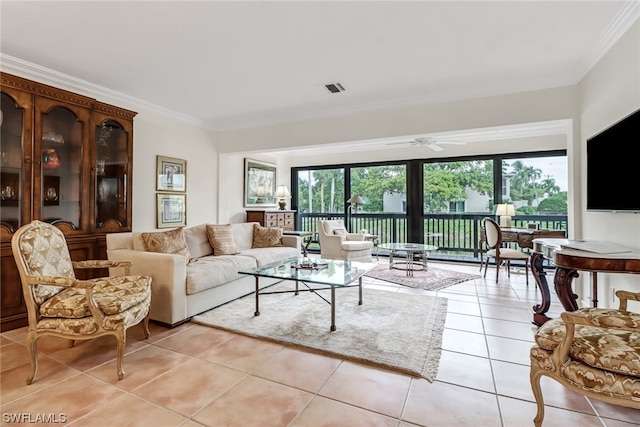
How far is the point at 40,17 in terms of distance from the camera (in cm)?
224

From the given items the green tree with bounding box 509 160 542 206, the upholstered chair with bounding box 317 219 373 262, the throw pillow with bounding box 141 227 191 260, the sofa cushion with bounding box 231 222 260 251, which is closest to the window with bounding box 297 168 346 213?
the upholstered chair with bounding box 317 219 373 262

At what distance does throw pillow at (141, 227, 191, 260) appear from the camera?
3148 millimetres

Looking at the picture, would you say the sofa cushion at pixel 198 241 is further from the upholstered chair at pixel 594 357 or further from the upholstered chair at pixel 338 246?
the upholstered chair at pixel 594 357

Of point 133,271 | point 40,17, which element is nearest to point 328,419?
point 133,271

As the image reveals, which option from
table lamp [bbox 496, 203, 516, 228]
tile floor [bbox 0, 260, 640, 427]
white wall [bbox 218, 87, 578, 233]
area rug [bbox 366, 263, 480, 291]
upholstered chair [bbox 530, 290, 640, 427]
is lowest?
tile floor [bbox 0, 260, 640, 427]

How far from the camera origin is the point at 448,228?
614 cm

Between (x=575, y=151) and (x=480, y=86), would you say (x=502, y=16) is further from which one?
(x=575, y=151)

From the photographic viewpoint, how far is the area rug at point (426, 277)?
4.18 meters

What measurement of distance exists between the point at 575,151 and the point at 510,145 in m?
2.46

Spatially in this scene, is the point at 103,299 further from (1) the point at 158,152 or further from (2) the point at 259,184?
(2) the point at 259,184

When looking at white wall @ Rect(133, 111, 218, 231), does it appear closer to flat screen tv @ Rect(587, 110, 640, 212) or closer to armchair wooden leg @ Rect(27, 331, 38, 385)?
armchair wooden leg @ Rect(27, 331, 38, 385)

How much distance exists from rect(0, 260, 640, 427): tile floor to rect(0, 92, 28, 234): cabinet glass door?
3.49 ft

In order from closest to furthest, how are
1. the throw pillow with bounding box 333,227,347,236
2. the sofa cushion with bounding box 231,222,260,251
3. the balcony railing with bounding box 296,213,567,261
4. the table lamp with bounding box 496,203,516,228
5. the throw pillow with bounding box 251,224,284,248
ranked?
1. the sofa cushion with bounding box 231,222,260,251
2. the throw pillow with bounding box 251,224,284,248
3. the table lamp with bounding box 496,203,516,228
4. the balcony railing with bounding box 296,213,567,261
5. the throw pillow with bounding box 333,227,347,236

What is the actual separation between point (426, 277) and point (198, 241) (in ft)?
11.1
